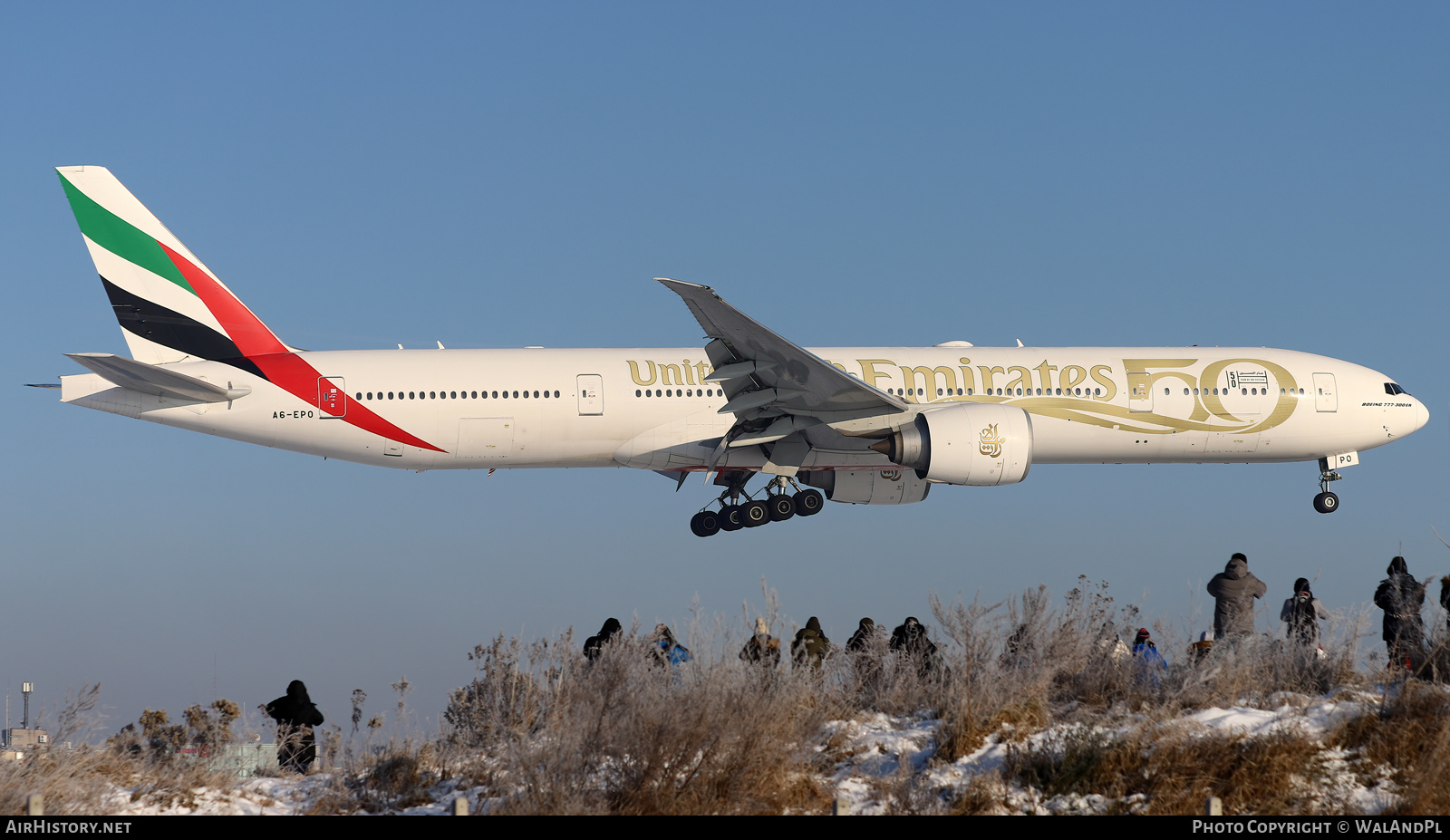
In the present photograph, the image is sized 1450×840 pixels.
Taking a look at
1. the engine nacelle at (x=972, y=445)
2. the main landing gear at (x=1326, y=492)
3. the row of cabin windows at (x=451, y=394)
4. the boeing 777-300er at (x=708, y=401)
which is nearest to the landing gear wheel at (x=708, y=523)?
the boeing 777-300er at (x=708, y=401)

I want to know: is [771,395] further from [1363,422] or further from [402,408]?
[1363,422]

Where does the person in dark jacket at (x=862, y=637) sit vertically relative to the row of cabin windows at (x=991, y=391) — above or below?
below

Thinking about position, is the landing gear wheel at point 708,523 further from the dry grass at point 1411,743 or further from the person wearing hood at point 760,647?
the dry grass at point 1411,743

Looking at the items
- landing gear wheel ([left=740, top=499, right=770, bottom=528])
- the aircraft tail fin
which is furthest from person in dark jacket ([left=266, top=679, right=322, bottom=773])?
landing gear wheel ([left=740, top=499, right=770, bottom=528])

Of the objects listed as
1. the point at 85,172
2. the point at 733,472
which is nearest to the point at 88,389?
the point at 85,172

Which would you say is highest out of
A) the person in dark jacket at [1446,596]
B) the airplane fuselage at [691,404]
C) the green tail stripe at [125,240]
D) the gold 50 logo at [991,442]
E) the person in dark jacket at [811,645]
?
the green tail stripe at [125,240]

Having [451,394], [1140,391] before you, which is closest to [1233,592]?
[1140,391]
